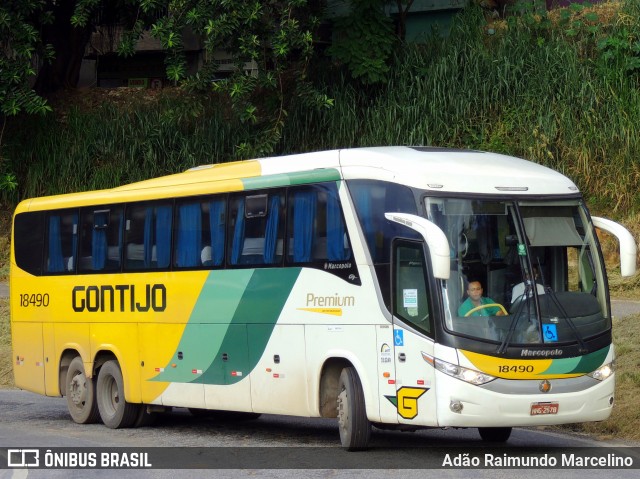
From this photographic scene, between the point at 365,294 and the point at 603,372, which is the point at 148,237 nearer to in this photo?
the point at 365,294

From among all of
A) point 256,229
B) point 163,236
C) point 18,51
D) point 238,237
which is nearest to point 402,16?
point 18,51

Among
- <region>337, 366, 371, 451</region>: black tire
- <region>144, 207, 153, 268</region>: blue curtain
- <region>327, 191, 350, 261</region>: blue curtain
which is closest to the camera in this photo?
<region>337, 366, 371, 451</region>: black tire

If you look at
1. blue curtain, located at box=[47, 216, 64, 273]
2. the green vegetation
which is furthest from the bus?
the green vegetation

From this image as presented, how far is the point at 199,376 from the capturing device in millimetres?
14875

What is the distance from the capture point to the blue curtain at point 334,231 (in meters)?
12.8

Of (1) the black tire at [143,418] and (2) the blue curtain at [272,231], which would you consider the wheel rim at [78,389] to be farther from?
(2) the blue curtain at [272,231]

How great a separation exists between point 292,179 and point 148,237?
3080 millimetres

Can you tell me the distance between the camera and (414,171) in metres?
12.1

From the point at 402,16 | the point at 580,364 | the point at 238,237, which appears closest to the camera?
the point at 580,364

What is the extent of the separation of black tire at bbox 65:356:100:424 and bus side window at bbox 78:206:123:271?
53.7 inches

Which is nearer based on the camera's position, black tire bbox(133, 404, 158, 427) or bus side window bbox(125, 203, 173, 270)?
bus side window bbox(125, 203, 173, 270)

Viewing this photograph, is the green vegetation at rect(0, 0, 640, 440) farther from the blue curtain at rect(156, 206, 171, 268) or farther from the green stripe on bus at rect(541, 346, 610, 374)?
the green stripe on bus at rect(541, 346, 610, 374)

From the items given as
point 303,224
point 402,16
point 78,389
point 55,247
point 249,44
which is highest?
point 402,16

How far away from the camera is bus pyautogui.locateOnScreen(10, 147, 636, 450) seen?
11602mm
